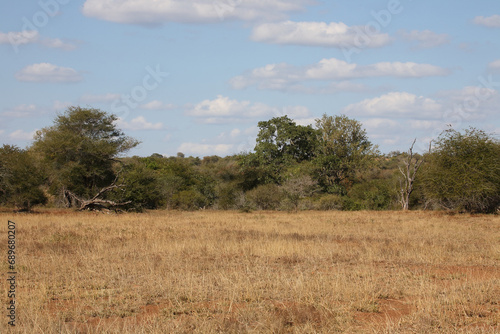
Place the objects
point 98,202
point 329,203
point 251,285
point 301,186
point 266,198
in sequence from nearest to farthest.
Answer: point 251,285
point 98,202
point 329,203
point 266,198
point 301,186

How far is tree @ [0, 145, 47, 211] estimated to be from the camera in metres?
28.7

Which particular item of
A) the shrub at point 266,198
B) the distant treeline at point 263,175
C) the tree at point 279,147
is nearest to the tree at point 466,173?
the distant treeline at point 263,175

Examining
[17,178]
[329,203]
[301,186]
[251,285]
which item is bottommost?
[251,285]

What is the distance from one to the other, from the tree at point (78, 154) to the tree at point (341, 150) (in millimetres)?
22342

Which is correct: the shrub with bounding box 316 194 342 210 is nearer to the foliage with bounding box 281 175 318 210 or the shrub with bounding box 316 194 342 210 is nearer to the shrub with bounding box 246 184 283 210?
the foliage with bounding box 281 175 318 210

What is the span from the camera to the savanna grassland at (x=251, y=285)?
6.89 m

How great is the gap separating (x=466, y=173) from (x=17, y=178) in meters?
28.5

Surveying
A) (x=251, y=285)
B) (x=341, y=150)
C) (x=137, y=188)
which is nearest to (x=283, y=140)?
(x=341, y=150)

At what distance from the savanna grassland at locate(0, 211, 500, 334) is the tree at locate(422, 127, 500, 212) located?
1443cm

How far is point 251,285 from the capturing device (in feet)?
29.2

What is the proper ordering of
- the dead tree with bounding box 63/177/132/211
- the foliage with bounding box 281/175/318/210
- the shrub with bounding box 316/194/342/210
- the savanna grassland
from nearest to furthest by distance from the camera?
the savanna grassland
the dead tree with bounding box 63/177/132/211
the shrub with bounding box 316/194/342/210
the foliage with bounding box 281/175/318/210

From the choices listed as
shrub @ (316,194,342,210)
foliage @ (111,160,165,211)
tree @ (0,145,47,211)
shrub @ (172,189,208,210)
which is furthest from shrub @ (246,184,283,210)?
tree @ (0,145,47,211)

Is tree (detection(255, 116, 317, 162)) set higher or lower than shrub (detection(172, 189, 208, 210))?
higher

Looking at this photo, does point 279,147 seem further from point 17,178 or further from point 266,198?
point 17,178
